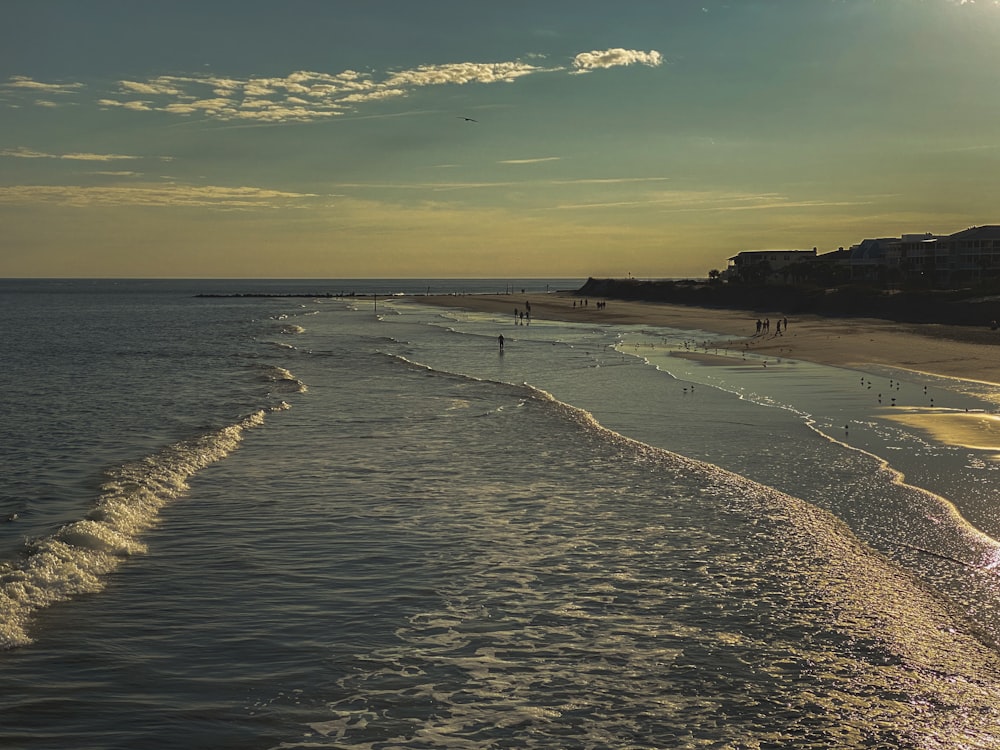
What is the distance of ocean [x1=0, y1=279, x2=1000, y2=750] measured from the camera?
9.56 meters

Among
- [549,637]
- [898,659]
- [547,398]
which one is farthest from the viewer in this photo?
[547,398]

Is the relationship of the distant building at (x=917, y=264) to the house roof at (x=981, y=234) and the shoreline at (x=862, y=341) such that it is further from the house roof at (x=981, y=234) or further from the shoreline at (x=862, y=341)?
the shoreline at (x=862, y=341)

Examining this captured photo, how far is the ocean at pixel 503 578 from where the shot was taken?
956 centimetres

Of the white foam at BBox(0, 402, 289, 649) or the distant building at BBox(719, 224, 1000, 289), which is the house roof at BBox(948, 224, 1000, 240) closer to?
the distant building at BBox(719, 224, 1000, 289)

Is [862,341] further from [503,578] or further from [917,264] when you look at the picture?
[917,264]

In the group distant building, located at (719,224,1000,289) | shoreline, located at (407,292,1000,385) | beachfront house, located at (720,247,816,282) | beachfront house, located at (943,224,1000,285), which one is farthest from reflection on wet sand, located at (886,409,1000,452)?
beachfront house, located at (720,247,816,282)

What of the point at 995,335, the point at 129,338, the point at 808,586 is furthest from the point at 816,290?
the point at 808,586

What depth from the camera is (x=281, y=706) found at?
31.9 feet

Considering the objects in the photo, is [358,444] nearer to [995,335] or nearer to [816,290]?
[995,335]

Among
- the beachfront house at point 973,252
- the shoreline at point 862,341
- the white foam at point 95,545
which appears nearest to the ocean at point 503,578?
the white foam at point 95,545

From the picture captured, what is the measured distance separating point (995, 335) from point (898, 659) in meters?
59.1

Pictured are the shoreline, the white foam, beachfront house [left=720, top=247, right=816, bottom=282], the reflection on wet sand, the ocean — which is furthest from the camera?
beachfront house [left=720, top=247, right=816, bottom=282]

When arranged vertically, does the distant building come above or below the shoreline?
above

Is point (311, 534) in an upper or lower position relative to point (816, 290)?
lower
